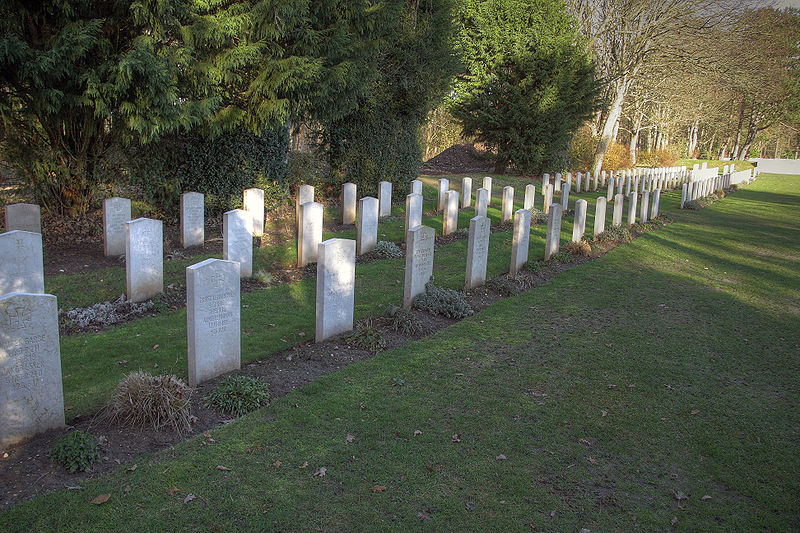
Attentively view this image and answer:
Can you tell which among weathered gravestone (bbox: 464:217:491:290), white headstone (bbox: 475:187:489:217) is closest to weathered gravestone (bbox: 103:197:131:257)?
weathered gravestone (bbox: 464:217:491:290)

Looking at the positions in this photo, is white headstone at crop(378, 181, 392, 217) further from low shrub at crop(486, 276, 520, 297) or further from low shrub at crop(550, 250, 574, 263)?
low shrub at crop(486, 276, 520, 297)

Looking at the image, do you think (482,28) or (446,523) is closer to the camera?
(446,523)

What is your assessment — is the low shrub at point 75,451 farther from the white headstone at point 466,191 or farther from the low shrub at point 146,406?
the white headstone at point 466,191

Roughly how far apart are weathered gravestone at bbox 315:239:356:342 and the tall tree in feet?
72.6

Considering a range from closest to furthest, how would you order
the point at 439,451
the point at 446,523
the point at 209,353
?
the point at 446,523 < the point at 439,451 < the point at 209,353

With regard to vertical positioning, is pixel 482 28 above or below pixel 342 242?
above

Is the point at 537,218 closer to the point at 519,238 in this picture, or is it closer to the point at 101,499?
the point at 519,238

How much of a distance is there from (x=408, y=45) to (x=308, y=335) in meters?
14.2

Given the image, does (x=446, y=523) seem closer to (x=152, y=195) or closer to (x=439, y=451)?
(x=439, y=451)

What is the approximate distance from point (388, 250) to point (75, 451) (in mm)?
8299

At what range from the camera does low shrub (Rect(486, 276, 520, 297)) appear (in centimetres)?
976

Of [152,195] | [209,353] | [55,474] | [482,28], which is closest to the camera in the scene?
[55,474]

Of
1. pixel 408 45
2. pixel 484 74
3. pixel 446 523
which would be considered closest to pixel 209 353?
pixel 446 523

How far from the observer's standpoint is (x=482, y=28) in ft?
92.2
